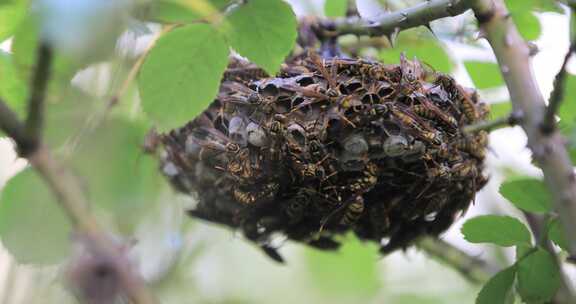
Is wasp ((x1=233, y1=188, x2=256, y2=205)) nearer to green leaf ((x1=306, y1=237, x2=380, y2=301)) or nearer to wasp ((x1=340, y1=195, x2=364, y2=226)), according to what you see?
wasp ((x1=340, y1=195, x2=364, y2=226))

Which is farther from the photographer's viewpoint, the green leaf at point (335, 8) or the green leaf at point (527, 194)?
the green leaf at point (335, 8)

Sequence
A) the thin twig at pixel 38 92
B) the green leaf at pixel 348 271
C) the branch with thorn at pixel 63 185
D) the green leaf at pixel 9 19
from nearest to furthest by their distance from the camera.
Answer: the branch with thorn at pixel 63 185 → the thin twig at pixel 38 92 → the green leaf at pixel 9 19 → the green leaf at pixel 348 271

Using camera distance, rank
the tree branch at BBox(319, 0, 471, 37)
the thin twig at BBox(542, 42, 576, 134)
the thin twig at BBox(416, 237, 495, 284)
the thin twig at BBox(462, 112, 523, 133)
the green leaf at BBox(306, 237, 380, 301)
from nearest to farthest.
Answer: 1. the thin twig at BBox(542, 42, 576, 134)
2. the thin twig at BBox(462, 112, 523, 133)
3. the tree branch at BBox(319, 0, 471, 37)
4. the thin twig at BBox(416, 237, 495, 284)
5. the green leaf at BBox(306, 237, 380, 301)

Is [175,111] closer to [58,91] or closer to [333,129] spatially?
[333,129]

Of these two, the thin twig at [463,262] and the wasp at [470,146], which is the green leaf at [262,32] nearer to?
the wasp at [470,146]

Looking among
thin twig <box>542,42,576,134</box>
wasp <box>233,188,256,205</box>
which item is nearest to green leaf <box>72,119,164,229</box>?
wasp <box>233,188,256,205</box>

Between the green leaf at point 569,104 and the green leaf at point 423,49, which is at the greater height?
the green leaf at point 569,104

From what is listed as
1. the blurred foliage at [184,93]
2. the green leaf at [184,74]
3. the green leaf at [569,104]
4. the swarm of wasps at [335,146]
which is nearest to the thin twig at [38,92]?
the blurred foliage at [184,93]

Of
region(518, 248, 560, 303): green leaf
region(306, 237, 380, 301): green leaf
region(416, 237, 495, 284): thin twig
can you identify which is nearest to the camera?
region(518, 248, 560, 303): green leaf

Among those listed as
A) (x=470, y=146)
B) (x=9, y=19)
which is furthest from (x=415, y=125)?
(x=9, y=19)
